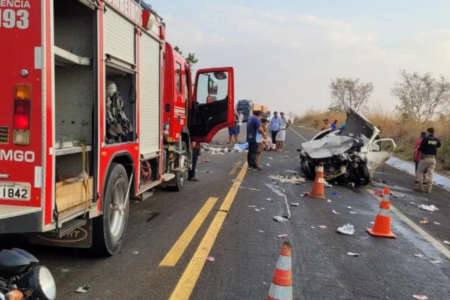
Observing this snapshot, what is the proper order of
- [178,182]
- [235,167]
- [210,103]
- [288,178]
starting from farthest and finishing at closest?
[235,167] < [288,178] < [210,103] < [178,182]

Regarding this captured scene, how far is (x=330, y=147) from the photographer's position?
1117 cm

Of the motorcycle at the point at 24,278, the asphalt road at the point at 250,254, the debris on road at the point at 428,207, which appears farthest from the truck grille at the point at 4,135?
the debris on road at the point at 428,207

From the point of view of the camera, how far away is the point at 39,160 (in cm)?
328

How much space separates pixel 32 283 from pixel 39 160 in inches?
38.2

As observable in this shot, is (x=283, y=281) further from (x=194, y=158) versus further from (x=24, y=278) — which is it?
(x=194, y=158)

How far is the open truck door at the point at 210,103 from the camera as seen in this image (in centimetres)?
970

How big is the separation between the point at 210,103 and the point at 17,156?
6823 millimetres

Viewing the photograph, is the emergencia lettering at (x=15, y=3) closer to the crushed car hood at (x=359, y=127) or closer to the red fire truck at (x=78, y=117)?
the red fire truck at (x=78, y=117)

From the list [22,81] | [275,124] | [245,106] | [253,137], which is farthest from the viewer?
[245,106]

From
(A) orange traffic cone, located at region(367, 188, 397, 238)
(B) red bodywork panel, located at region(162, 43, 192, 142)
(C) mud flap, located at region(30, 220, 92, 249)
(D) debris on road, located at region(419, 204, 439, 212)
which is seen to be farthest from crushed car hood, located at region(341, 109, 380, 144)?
(C) mud flap, located at region(30, 220, 92, 249)

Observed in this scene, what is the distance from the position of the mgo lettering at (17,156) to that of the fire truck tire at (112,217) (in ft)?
4.11

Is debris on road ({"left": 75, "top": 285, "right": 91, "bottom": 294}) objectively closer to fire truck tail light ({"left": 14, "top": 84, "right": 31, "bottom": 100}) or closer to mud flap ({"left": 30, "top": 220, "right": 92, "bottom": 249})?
mud flap ({"left": 30, "top": 220, "right": 92, "bottom": 249})

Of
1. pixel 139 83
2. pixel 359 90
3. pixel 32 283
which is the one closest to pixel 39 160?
pixel 32 283

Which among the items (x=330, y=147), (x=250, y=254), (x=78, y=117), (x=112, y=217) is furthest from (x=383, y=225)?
(x=330, y=147)
